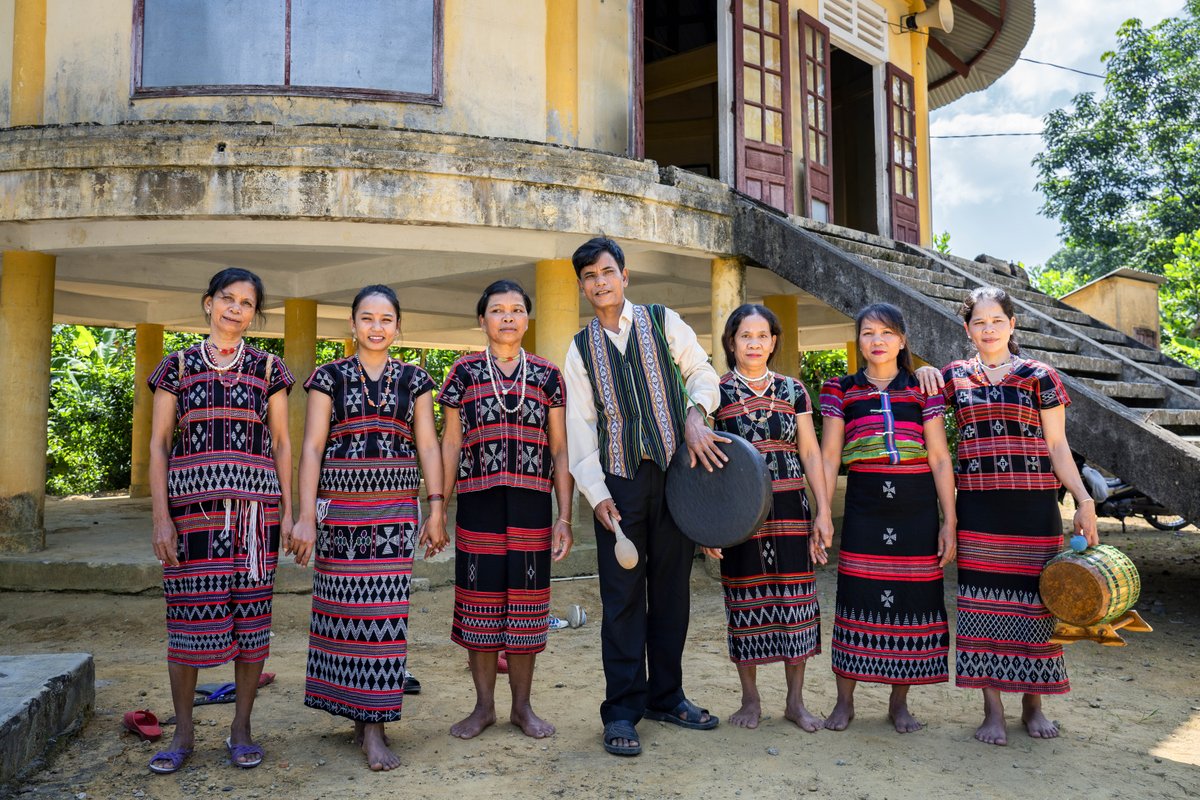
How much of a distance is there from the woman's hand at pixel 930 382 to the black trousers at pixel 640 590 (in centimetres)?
108

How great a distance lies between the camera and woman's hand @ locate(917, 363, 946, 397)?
12.0 ft

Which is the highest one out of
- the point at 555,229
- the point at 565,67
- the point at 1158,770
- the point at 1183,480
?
the point at 565,67

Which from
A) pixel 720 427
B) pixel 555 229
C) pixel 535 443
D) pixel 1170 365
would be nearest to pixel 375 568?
pixel 535 443

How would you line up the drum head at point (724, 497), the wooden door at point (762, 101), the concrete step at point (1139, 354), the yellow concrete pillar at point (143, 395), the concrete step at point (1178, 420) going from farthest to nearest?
the yellow concrete pillar at point (143, 395) < the wooden door at point (762, 101) < the concrete step at point (1139, 354) < the concrete step at point (1178, 420) < the drum head at point (724, 497)

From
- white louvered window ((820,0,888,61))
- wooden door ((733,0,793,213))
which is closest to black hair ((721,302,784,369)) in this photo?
wooden door ((733,0,793,213))

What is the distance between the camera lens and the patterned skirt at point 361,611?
3336mm

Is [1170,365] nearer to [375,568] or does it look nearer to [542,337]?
[542,337]

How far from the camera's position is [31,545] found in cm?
687

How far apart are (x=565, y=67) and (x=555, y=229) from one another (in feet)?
4.57

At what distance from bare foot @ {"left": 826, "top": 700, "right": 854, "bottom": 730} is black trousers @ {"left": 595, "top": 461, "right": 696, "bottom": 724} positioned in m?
0.68

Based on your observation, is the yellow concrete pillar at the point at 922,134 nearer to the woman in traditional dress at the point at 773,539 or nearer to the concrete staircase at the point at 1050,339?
the concrete staircase at the point at 1050,339

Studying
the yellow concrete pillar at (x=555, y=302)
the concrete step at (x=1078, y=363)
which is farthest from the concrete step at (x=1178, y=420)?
the yellow concrete pillar at (x=555, y=302)

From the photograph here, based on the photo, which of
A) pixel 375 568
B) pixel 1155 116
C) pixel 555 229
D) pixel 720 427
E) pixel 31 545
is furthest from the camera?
pixel 1155 116

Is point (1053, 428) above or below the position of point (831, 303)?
below
